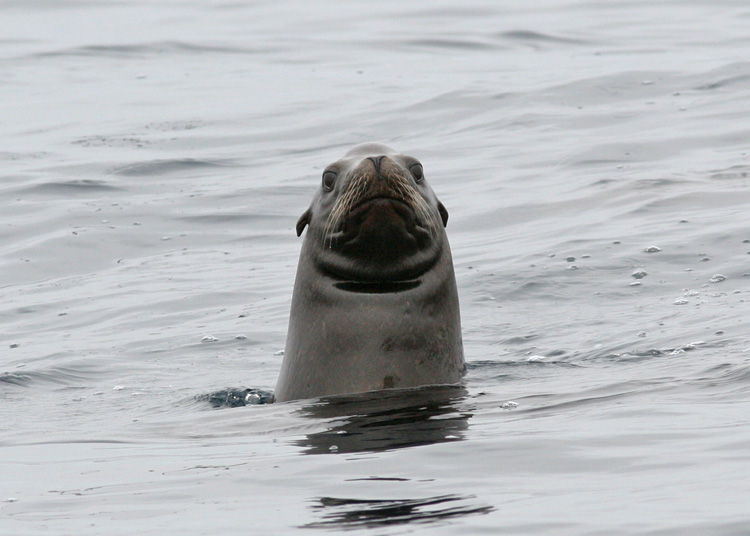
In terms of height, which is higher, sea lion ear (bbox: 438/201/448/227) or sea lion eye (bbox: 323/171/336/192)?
sea lion eye (bbox: 323/171/336/192)

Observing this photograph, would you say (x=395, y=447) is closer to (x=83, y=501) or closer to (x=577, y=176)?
(x=83, y=501)

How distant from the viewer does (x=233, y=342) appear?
9734mm

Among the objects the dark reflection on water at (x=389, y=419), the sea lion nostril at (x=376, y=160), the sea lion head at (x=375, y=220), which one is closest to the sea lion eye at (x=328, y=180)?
the sea lion head at (x=375, y=220)

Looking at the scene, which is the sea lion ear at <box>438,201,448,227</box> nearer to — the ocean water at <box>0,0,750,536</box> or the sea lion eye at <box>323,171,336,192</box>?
the sea lion eye at <box>323,171,336,192</box>

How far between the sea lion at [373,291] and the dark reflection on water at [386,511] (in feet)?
7.93

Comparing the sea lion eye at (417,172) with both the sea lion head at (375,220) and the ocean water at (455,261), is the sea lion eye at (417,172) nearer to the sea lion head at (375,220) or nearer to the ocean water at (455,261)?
the sea lion head at (375,220)

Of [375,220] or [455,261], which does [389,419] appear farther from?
[455,261]

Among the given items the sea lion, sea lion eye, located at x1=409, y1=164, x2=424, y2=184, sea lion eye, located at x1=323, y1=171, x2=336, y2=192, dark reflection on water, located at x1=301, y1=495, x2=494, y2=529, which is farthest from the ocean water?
sea lion eye, located at x1=323, y1=171, x2=336, y2=192

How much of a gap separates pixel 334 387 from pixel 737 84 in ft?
42.8

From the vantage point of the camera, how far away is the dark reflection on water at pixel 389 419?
546cm

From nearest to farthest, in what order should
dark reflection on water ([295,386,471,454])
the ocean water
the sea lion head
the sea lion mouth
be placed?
the ocean water < dark reflection on water ([295,386,471,454]) < the sea lion head < the sea lion mouth

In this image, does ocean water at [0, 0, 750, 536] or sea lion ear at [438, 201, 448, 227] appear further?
sea lion ear at [438, 201, 448, 227]

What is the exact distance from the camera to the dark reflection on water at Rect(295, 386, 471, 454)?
215 inches

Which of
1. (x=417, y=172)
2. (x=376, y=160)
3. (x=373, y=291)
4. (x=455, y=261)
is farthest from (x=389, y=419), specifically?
(x=455, y=261)
